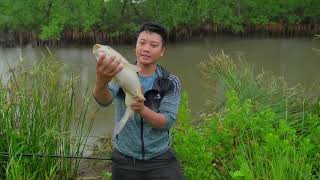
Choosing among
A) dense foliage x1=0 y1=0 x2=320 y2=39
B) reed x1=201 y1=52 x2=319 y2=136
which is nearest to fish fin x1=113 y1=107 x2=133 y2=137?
reed x1=201 y1=52 x2=319 y2=136

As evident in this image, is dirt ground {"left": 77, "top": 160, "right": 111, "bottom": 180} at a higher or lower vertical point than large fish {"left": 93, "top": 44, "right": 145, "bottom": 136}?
lower

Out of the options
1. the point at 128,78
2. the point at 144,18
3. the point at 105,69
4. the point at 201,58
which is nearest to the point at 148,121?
the point at 128,78

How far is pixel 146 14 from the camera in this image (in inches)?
816

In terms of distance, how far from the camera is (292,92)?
16.7 feet

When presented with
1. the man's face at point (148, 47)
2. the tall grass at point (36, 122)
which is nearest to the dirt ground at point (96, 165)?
the tall grass at point (36, 122)

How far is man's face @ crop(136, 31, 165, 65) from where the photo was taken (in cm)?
272

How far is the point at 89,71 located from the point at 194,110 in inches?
214

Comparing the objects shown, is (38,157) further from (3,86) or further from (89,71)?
(89,71)

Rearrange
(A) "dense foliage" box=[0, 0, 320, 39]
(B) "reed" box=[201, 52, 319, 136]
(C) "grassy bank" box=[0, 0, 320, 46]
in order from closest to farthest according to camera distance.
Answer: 1. (B) "reed" box=[201, 52, 319, 136]
2. (C) "grassy bank" box=[0, 0, 320, 46]
3. (A) "dense foliage" box=[0, 0, 320, 39]

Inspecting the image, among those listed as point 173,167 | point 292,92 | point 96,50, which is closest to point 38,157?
point 173,167

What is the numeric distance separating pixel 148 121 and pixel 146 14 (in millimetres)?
18352

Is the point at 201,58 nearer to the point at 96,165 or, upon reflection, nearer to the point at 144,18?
the point at 144,18

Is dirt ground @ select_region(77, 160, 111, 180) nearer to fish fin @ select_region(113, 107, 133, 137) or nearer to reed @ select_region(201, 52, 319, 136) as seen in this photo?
reed @ select_region(201, 52, 319, 136)

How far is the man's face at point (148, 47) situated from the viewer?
2.72 metres
